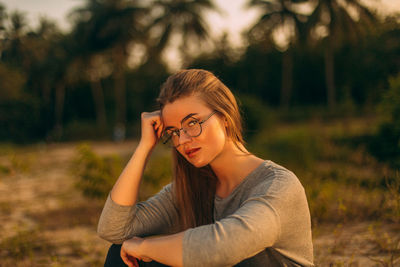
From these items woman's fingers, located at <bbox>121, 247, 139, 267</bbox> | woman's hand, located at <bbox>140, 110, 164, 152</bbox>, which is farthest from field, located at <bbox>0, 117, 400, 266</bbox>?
woman's hand, located at <bbox>140, 110, 164, 152</bbox>

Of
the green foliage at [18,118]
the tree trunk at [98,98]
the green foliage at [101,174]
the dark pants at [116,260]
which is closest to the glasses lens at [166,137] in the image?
the dark pants at [116,260]

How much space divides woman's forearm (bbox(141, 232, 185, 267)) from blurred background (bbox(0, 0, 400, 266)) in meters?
1.03

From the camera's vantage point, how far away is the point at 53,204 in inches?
249

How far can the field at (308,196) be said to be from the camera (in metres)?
3.05

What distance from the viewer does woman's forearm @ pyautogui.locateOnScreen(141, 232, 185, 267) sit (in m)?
1.34

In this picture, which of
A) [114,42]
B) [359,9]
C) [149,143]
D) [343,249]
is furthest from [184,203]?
[114,42]

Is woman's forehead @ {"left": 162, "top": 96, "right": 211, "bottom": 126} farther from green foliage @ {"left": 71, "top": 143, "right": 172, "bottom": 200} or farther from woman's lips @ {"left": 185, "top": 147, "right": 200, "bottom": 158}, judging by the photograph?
green foliage @ {"left": 71, "top": 143, "right": 172, "bottom": 200}

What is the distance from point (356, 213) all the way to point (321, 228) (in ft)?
1.71

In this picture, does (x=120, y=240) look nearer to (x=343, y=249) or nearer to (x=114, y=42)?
(x=343, y=249)

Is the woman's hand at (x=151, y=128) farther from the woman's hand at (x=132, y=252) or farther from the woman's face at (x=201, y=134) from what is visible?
the woman's hand at (x=132, y=252)

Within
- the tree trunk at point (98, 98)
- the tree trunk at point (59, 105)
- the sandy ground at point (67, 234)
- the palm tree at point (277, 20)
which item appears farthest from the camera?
the tree trunk at point (59, 105)

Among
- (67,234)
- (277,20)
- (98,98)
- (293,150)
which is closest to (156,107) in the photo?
(67,234)

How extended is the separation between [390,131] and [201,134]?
5.37m

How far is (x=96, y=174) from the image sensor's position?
17.0 feet
